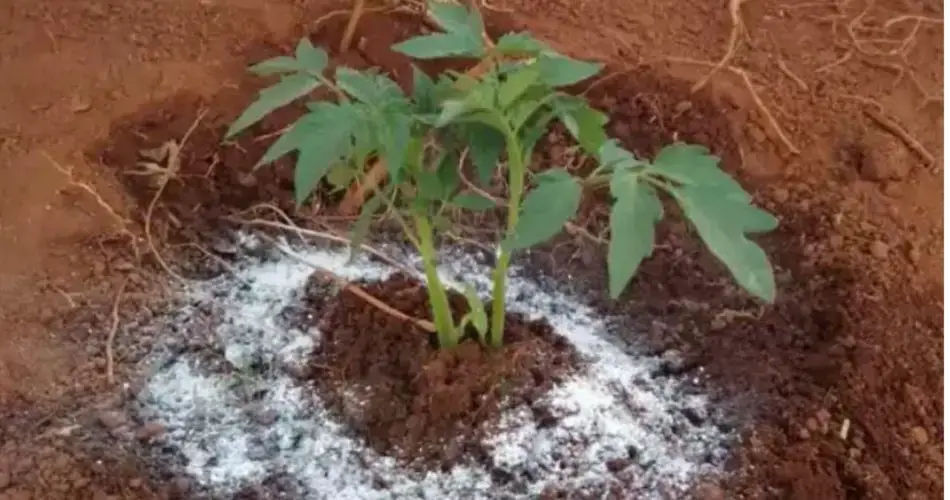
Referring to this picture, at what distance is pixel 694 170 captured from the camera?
3.34ft

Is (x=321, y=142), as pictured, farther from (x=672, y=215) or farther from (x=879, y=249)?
(x=879, y=249)

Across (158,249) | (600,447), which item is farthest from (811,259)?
(158,249)

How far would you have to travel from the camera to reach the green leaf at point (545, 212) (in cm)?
99

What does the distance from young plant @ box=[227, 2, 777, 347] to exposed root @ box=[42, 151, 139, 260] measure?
44 centimetres

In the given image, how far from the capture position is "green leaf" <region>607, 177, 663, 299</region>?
940 millimetres

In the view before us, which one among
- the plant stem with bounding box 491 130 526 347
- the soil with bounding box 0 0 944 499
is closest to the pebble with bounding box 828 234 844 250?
the soil with bounding box 0 0 944 499

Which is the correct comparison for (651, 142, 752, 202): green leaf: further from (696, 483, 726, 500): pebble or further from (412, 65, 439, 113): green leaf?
(696, 483, 726, 500): pebble

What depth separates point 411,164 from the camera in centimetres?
113

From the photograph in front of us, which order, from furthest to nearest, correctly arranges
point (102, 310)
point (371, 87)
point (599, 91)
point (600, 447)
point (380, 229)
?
point (599, 91) < point (380, 229) < point (102, 310) < point (600, 447) < point (371, 87)

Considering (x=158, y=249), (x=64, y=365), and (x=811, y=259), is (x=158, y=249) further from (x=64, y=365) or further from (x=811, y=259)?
(x=811, y=259)

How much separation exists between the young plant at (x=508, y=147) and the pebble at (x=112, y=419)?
0.36 m

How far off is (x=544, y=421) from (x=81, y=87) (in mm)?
796

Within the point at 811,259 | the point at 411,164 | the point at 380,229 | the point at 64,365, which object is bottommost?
the point at 64,365

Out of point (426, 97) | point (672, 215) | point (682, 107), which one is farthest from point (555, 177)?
point (682, 107)
